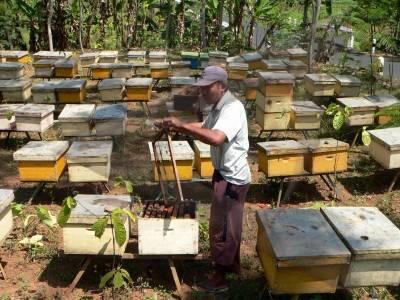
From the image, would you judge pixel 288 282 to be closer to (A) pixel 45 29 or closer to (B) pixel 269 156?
(B) pixel 269 156

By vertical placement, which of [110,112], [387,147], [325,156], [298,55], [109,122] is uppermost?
[298,55]

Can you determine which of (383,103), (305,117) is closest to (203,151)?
(305,117)

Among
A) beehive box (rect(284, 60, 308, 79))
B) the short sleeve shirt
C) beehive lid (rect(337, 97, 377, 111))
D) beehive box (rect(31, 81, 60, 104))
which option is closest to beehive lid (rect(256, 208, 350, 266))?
the short sleeve shirt

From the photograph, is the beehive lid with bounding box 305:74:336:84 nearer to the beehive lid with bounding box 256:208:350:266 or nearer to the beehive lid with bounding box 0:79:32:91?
the beehive lid with bounding box 256:208:350:266

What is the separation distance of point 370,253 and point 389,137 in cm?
331

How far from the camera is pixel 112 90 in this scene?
901 centimetres

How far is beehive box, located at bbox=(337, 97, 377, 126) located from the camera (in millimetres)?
8031

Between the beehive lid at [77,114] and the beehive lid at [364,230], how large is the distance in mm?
3879

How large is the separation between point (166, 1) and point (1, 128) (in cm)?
1253

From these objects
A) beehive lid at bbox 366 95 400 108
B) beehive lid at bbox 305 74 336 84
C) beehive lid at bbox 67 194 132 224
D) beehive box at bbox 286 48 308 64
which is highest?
beehive box at bbox 286 48 308 64

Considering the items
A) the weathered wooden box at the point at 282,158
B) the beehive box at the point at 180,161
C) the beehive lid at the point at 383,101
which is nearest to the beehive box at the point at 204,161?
the beehive box at the point at 180,161

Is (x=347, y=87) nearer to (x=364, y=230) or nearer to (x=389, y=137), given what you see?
(x=389, y=137)

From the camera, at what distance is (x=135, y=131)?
372 inches

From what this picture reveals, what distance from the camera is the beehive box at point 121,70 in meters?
10.5
